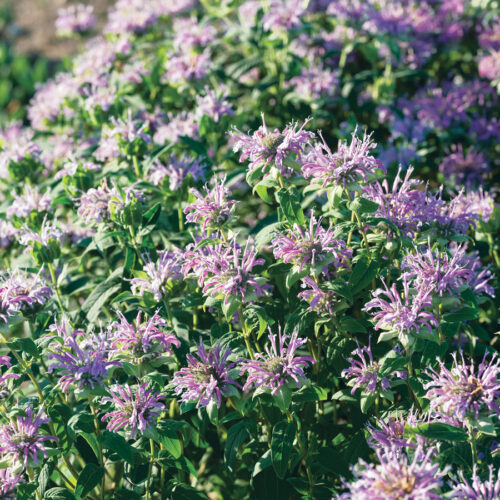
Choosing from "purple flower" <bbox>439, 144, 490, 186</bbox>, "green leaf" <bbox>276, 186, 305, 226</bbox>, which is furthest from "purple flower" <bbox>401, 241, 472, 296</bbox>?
"purple flower" <bbox>439, 144, 490, 186</bbox>

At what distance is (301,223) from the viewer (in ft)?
5.33

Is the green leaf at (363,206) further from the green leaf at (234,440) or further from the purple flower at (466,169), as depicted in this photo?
the purple flower at (466,169)

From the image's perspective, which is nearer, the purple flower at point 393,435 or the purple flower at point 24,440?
the purple flower at point 393,435

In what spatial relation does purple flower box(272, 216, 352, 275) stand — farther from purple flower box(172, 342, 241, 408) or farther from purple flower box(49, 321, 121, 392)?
purple flower box(49, 321, 121, 392)

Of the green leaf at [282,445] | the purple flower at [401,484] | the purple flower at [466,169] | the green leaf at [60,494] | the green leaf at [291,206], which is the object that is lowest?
the purple flower at [466,169]

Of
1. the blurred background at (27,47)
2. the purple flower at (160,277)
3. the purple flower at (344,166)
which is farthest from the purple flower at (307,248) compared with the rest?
the blurred background at (27,47)

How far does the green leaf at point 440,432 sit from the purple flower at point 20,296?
1.13 meters

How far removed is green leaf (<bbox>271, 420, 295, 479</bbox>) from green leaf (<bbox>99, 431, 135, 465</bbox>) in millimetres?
373

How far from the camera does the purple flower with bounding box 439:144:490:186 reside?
2.83 metres

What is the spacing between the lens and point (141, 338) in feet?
5.53

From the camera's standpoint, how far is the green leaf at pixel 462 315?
160 cm

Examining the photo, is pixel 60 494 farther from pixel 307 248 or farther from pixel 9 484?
pixel 307 248

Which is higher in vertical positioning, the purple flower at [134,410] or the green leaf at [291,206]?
the green leaf at [291,206]

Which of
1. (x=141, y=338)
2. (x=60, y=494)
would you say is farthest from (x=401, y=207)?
(x=60, y=494)
